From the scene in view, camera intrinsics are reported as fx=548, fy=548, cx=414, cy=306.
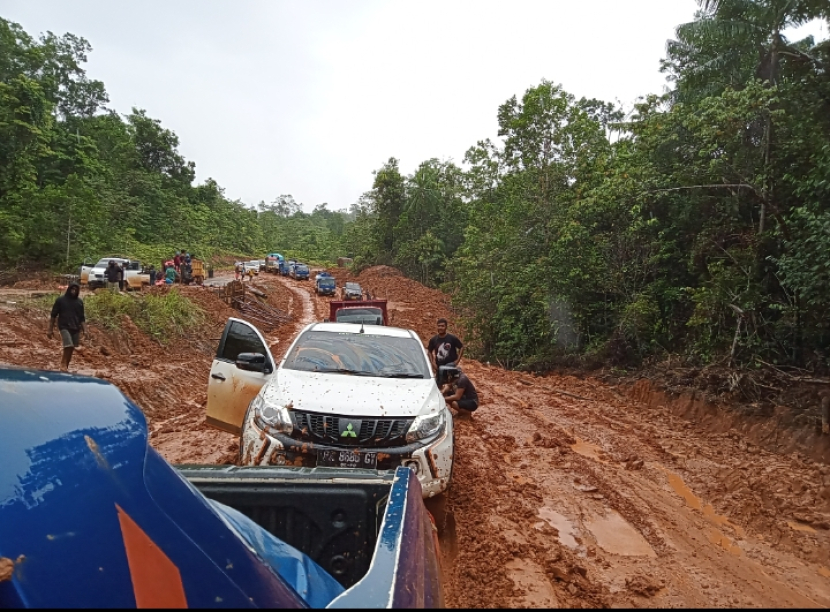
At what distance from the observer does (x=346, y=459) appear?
418 cm

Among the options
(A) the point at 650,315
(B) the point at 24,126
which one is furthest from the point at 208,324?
(B) the point at 24,126

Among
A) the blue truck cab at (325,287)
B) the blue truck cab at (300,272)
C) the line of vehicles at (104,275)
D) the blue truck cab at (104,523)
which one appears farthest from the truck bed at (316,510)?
the blue truck cab at (300,272)

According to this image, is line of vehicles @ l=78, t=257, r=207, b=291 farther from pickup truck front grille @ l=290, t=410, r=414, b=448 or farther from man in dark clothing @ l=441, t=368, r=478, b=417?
pickup truck front grille @ l=290, t=410, r=414, b=448

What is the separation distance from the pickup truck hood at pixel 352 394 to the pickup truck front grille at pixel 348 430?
0.05m

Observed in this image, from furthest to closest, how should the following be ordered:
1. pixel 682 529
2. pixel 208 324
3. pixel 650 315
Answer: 1. pixel 208 324
2. pixel 650 315
3. pixel 682 529

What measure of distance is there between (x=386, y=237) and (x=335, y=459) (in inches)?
1707

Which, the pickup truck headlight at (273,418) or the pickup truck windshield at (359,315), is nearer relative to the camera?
the pickup truck headlight at (273,418)

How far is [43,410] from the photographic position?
1201 mm

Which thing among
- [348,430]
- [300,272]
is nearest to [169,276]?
[300,272]

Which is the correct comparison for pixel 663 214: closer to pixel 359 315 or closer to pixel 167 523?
pixel 359 315

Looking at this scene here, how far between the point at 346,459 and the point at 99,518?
3.19m

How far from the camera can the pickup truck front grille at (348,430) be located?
14.0ft

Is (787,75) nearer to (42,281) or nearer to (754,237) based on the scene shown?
(754,237)

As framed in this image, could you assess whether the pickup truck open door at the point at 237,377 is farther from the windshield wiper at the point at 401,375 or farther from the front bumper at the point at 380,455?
the windshield wiper at the point at 401,375
